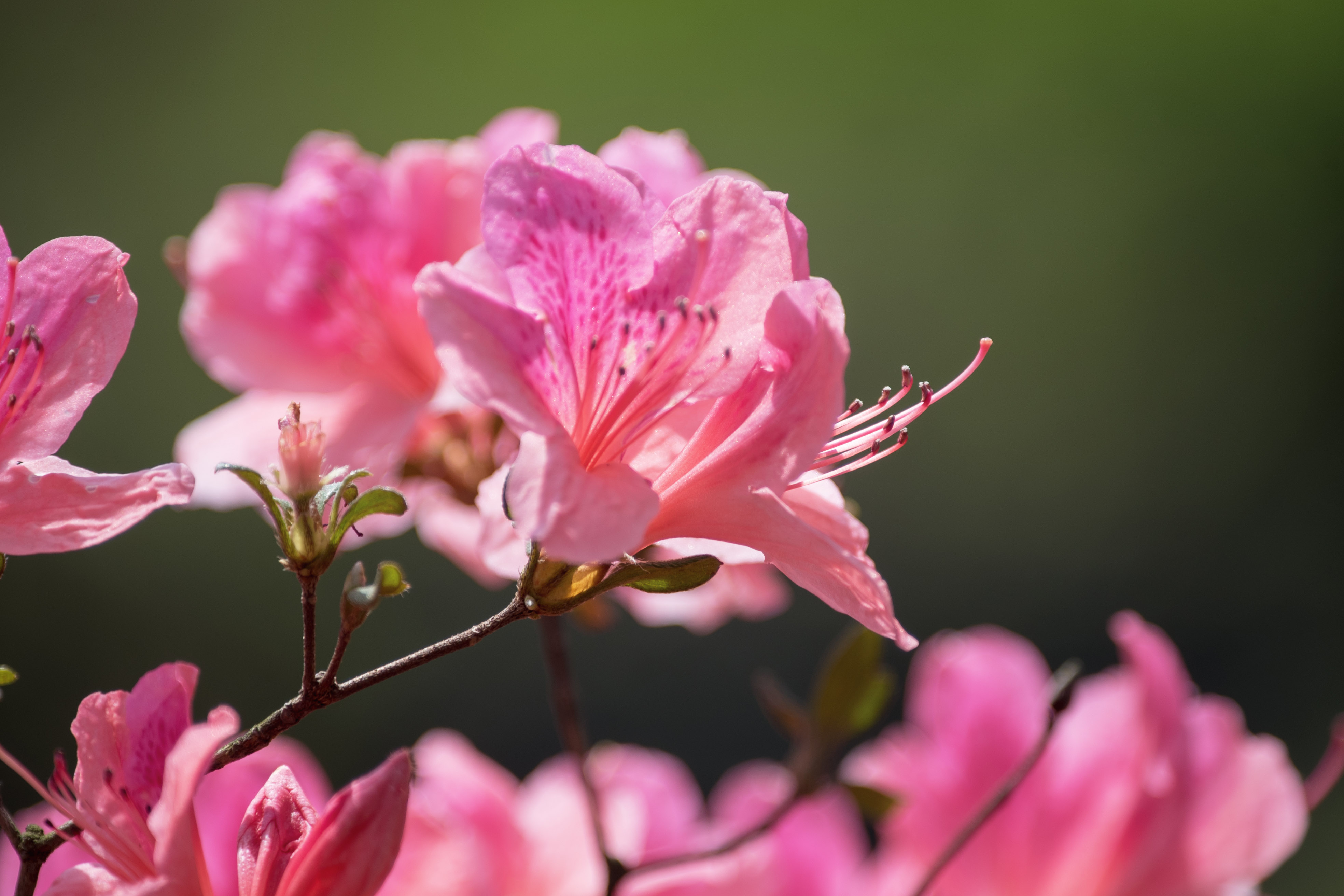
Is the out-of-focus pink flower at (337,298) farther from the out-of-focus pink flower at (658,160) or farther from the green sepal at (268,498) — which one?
the green sepal at (268,498)

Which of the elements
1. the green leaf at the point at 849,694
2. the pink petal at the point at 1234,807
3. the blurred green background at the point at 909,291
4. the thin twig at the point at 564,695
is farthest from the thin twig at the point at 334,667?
the blurred green background at the point at 909,291

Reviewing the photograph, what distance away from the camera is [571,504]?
1.11ft

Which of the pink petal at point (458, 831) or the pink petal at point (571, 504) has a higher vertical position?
the pink petal at point (571, 504)

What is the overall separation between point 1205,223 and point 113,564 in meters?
3.60

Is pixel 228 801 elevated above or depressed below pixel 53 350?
below

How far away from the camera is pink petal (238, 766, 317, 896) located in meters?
0.36

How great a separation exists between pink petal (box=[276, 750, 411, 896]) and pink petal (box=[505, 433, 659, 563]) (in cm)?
8

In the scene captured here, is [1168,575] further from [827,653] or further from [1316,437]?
[827,653]

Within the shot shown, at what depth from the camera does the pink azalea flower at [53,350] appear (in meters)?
0.35

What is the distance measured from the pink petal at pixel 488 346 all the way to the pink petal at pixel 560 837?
0.32 metres

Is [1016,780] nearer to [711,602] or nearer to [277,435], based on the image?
[711,602]

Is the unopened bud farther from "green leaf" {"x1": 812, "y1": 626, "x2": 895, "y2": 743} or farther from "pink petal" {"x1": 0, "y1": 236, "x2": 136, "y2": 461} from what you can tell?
"green leaf" {"x1": 812, "y1": 626, "x2": 895, "y2": 743}

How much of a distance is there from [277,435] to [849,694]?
0.37m

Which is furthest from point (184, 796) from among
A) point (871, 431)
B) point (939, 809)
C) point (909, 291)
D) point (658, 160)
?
point (909, 291)
